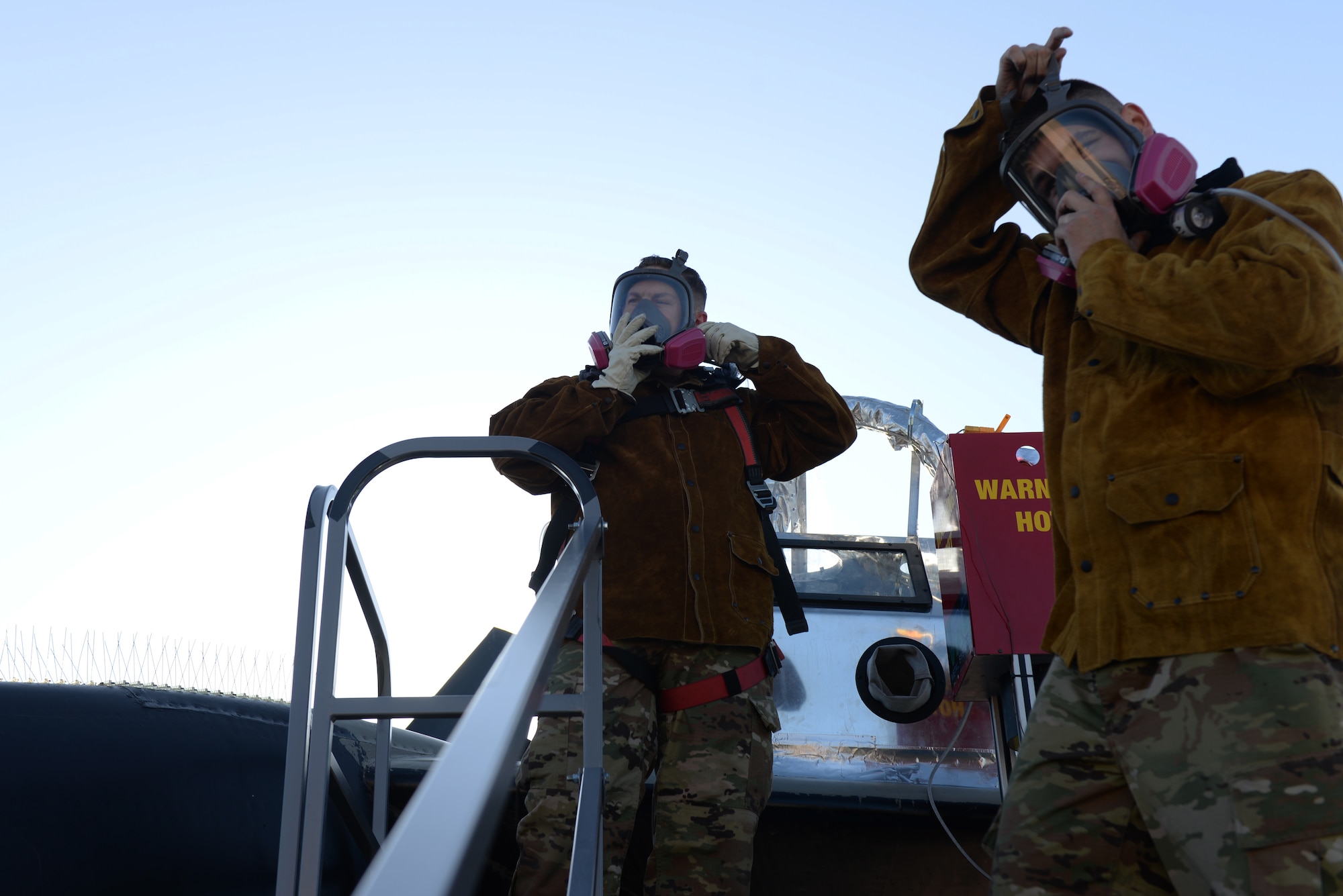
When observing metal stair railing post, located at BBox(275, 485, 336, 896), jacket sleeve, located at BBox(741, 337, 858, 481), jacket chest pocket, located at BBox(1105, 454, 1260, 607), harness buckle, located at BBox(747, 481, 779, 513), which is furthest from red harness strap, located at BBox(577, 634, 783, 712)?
jacket chest pocket, located at BBox(1105, 454, 1260, 607)

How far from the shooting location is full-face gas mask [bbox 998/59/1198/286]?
185 centimetres

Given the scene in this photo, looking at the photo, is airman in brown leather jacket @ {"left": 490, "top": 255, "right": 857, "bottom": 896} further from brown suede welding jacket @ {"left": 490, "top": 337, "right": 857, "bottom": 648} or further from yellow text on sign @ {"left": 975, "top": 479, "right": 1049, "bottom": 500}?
yellow text on sign @ {"left": 975, "top": 479, "right": 1049, "bottom": 500}

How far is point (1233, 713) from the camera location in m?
1.53

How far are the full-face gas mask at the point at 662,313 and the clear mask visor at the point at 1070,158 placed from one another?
1.20m

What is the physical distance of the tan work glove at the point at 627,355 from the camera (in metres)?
3.02

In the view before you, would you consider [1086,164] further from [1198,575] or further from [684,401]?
[684,401]

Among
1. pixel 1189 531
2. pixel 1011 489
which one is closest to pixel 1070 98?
pixel 1189 531

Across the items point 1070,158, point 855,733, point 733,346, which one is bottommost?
point 855,733

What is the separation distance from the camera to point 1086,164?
1986mm

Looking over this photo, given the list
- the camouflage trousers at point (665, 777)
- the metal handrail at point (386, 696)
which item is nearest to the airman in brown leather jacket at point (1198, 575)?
the metal handrail at point (386, 696)

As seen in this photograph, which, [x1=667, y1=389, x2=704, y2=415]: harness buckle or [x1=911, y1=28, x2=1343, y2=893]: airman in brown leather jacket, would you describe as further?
[x1=667, y1=389, x2=704, y2=415]: harness buckle

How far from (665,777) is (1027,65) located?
175cm

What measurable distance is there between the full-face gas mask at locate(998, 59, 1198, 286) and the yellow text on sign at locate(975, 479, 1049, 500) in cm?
150

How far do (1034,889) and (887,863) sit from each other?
72.4 inches
